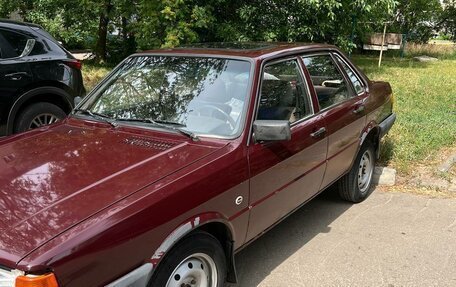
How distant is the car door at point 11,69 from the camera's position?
18.2ft

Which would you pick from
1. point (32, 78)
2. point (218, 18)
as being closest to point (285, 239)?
point (32, 78)

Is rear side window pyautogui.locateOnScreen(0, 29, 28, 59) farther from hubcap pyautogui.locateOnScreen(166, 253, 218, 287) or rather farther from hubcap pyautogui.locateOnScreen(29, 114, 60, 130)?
hubcap pyautogui.locateOnScreen(166, 253, 218, 287)

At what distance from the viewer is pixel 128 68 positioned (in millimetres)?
3941

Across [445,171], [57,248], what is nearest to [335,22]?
[445,171]

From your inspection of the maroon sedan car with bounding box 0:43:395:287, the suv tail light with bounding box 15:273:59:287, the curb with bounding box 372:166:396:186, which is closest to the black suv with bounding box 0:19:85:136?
the maroon sedan car with bounding box 0:43:395:287

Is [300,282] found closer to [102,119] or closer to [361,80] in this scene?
[102,119]

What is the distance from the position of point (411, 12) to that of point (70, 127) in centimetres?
2449

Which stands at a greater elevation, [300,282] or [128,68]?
→ [128,68]

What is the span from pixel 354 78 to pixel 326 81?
1.74 ft

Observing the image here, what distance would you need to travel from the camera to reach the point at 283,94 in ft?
12.0

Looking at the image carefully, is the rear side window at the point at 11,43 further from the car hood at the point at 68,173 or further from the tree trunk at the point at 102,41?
the tree trunk at the point at 102,41

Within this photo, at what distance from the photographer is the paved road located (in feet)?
11.7

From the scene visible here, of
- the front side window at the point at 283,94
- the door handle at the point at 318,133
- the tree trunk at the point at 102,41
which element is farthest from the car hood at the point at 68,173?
the tree trunk at the point at 102,41

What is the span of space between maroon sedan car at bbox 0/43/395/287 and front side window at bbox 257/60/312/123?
12mm
